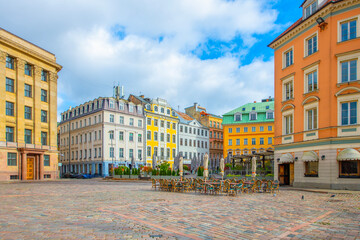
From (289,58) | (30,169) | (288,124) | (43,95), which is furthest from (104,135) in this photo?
(289,58)

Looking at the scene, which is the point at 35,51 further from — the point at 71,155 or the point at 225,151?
the point at 225,151

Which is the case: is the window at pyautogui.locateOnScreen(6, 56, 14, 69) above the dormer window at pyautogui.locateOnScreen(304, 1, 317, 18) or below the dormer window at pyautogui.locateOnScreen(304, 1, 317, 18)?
below

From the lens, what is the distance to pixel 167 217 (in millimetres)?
9344

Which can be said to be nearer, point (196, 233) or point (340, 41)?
point (196, 233)

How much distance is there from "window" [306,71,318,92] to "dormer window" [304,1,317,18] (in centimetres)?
519

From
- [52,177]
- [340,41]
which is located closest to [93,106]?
[52,177]

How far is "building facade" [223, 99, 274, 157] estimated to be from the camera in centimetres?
6175

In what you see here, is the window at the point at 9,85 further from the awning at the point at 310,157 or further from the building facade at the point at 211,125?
the building facade at the point at 211,125

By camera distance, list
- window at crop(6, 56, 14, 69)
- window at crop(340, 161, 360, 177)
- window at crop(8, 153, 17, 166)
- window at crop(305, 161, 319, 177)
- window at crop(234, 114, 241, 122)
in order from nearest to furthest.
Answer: window at crop(340, 161, 360, 177) → window at crop(305, 161, 319, 177) → window at crop(8, 153, 17, 166) → window at crop(6, 56, 14, 69) → window at crop(234, 114, 241, 122)

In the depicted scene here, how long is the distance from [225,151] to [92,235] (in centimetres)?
5982

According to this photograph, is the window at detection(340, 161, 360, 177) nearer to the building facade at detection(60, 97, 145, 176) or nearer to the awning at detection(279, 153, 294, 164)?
the awning at detection(279, 153, 294, 164)

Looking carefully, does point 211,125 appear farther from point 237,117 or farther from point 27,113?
point 27,113

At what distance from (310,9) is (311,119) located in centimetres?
934

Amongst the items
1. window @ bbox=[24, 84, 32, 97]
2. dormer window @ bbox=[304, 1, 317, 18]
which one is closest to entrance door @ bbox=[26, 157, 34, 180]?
window @ bbox=[24, 84, 32, 97]
